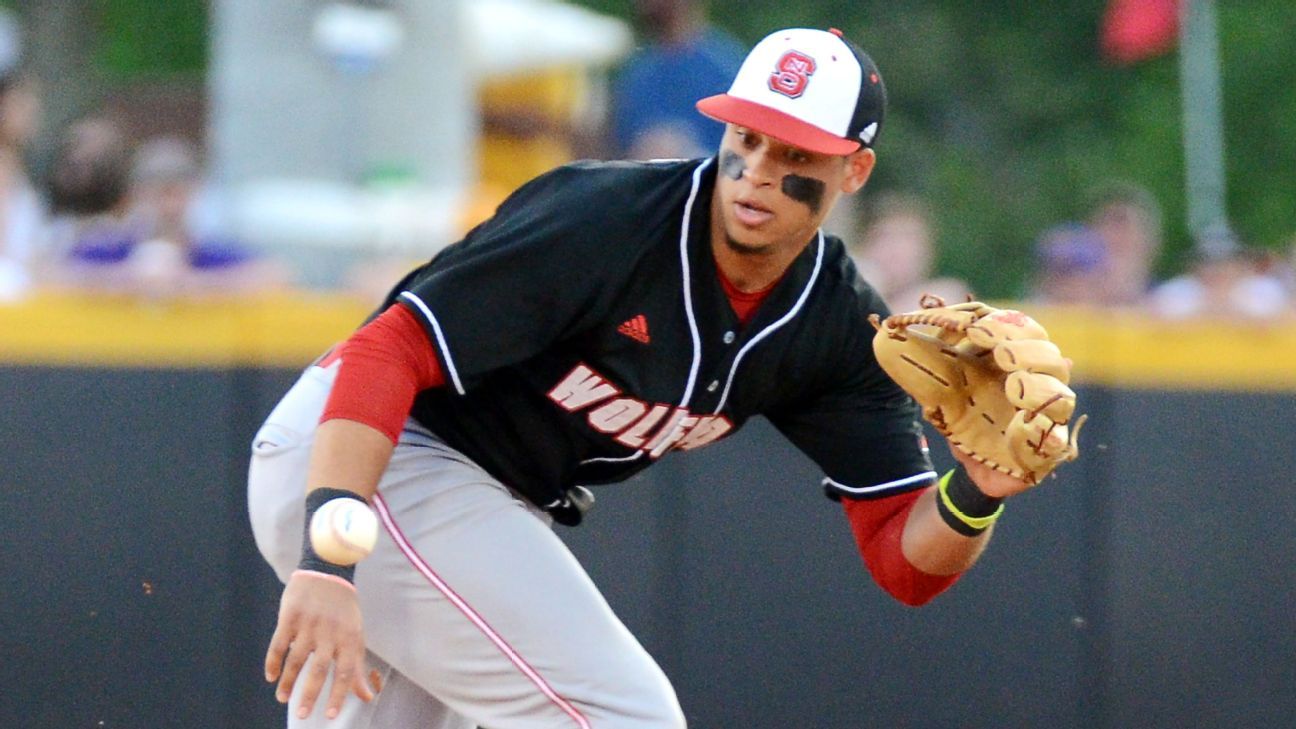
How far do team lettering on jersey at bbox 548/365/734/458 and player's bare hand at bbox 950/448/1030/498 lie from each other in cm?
50

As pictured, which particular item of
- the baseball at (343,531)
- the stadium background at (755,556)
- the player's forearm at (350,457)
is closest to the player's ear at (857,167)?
the player's forearm at (350,457)

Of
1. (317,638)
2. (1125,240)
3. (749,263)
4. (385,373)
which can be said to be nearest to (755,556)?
(749,263)

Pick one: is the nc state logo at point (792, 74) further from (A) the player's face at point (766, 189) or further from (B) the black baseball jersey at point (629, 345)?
(B) the black baseball jersey at point (629, 345)

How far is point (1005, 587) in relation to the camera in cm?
593

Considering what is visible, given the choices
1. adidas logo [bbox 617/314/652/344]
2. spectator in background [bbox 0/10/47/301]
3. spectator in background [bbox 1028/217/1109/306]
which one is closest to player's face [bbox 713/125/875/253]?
adidas logo [bbox 617/314/652/344]

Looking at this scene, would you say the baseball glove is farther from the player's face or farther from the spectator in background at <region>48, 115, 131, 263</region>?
the spectator in background at <region>48, 115, 131, 263</region>

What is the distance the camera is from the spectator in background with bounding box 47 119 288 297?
5633 mm

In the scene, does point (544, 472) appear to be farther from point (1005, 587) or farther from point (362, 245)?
point (362, 245)

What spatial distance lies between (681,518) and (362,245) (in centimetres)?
241

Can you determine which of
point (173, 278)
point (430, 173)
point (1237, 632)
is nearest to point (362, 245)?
point (430, 173)

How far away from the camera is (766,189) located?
11.9 ft

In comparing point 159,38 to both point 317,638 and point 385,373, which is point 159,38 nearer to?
point 385,373

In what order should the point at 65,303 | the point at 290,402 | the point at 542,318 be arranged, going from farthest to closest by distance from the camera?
1. the point at 65,303
2. the point at 290,402
3. the point at 542,318

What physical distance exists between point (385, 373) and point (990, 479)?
3.88ft
